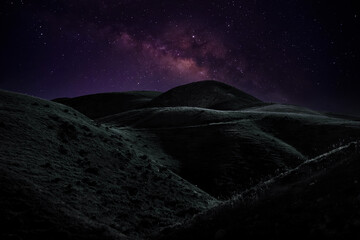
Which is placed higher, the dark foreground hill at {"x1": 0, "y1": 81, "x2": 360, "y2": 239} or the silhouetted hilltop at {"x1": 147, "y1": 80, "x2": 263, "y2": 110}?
the silhouetted hilltop at {"x1": 147, "y1": 80, "x2": 263, "y2": 110}

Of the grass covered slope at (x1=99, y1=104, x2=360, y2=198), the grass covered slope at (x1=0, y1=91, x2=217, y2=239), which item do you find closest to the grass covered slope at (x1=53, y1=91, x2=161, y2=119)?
the grass covered slope at (x1=99, y1=104, x2=360, y2=198)

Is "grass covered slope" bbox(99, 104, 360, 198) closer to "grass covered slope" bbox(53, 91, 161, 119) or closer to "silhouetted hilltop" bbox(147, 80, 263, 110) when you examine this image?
"silhouetted hilltop" bbox(147, 80, 263, 110)

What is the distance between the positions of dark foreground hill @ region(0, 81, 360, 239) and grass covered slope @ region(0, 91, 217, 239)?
0.24 feet

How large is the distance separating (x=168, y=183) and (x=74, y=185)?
954 centimetres

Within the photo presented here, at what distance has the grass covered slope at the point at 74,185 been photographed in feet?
Answer: 42.7

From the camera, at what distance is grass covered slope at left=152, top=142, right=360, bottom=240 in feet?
25.8

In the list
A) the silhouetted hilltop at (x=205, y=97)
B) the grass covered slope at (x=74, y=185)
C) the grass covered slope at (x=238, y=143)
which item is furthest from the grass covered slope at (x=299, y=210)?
the silhouetted hilltop at (x=205, y=97)

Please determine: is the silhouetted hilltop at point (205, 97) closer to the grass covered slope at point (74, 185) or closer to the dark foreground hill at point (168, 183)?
the dark foreground hill at point (168, 183)

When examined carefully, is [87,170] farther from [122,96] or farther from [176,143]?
[122,96]

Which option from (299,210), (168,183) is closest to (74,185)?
(168,183)

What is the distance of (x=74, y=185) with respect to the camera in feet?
60.8

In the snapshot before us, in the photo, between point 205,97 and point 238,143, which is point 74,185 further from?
point 205,97

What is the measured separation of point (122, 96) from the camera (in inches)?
7057

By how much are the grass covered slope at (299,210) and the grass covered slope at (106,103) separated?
5519 inches
